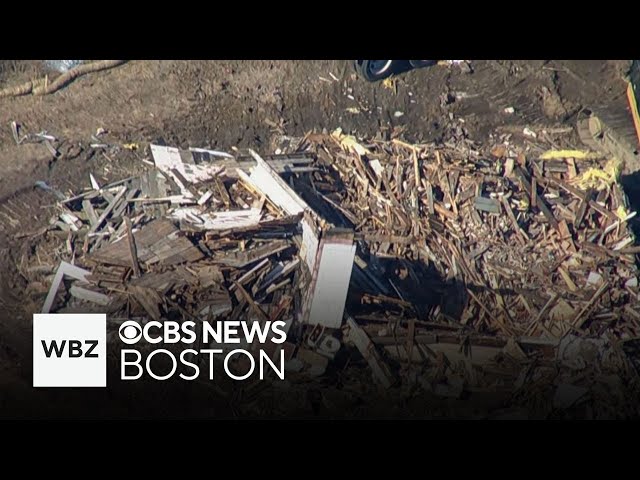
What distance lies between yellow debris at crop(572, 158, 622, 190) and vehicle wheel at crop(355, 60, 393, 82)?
4561mm

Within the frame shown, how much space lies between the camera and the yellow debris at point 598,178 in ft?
37.4

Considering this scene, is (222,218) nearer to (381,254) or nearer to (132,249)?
(132,249)

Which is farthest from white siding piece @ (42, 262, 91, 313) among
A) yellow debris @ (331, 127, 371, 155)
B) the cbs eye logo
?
yellow debris @ (331, 127, 371, 155)

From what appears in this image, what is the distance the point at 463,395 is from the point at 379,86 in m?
7.62

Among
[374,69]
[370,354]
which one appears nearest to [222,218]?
[370,354]

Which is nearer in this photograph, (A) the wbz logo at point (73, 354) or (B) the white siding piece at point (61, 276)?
(A) the wbz logo at point (73, 354)

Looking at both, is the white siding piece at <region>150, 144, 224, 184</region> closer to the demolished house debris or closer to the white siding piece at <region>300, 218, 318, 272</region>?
the demolished house debris

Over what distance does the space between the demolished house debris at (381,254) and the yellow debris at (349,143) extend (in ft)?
0.14

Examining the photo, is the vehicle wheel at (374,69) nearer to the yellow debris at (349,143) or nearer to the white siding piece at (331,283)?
the yellow debris at (349,143)

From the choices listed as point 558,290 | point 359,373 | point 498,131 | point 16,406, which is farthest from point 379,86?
point 16,406

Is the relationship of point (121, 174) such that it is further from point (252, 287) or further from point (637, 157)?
point (637, 157)

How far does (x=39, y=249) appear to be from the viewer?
34.1 feet

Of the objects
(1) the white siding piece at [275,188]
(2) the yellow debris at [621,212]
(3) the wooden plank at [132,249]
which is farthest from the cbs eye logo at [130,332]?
(2) the yellow debris at [621,212]

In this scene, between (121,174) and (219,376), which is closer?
(219,376)
